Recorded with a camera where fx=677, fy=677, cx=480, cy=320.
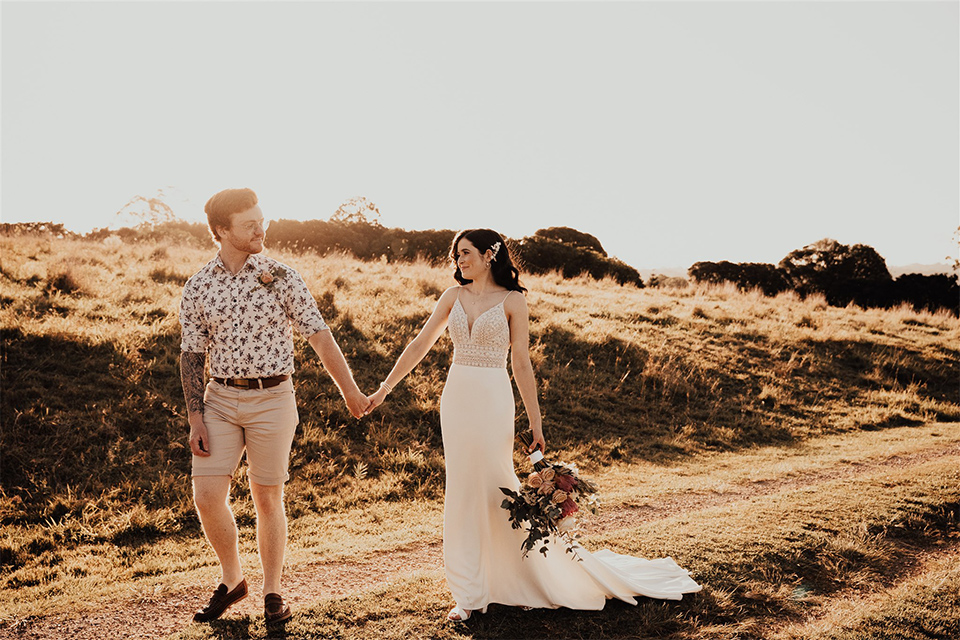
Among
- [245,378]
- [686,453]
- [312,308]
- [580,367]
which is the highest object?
[312,308]

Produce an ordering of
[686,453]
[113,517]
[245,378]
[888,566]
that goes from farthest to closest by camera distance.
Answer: [686,453]
[113,517]
[888,566]
[245,378]

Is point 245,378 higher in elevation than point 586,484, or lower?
higher

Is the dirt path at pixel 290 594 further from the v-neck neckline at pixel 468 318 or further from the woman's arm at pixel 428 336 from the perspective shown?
the v-neck neckline at pixel 468 318

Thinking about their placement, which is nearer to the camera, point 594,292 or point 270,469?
point 270,469

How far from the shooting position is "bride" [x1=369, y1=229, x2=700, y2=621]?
4.78 m

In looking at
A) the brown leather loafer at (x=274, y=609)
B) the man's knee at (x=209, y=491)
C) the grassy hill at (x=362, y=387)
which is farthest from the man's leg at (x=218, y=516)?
the grassy hill at (x=362, y=387)

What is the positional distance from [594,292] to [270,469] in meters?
17.0

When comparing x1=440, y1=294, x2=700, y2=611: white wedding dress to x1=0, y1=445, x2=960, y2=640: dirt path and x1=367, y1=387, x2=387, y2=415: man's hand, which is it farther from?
x1=0, y1=445, x2=960, y2=640: dirt path

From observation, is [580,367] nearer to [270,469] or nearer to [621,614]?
[621,614]

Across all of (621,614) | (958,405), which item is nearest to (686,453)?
(621,614)

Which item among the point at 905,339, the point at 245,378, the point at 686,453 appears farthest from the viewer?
the point at 905,339

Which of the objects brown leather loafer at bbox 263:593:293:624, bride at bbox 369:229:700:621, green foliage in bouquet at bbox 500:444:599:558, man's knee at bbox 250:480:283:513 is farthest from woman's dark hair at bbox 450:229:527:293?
brown leather loafer at bbox 263:593:293:624

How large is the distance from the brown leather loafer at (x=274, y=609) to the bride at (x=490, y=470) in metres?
1.15

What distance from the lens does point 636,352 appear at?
15312 millimetres
